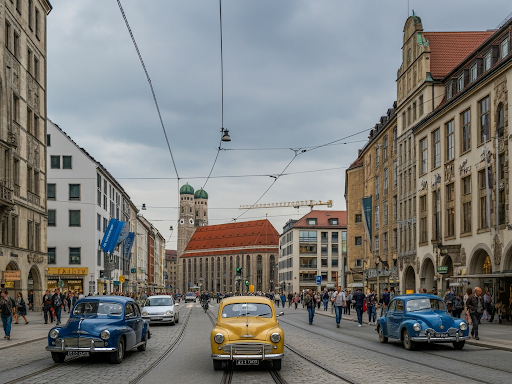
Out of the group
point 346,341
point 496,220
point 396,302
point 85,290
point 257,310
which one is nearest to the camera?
point 257,310

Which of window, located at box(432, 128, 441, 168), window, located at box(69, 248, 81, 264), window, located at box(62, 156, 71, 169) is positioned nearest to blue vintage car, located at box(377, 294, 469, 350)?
window, located at box(432, 128, 441, 168)

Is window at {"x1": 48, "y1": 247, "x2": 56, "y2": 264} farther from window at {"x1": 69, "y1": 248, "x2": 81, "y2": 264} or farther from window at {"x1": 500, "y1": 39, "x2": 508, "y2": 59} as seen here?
window at {"x1": 500, "y1": 39, "x2": 508, "y2": 59}

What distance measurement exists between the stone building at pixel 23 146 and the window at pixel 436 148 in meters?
25.6

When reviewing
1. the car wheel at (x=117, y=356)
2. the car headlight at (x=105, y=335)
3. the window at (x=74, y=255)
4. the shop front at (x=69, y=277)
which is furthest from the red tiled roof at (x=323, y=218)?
the car headlight at (x=105, y=335)

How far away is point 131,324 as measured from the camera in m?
16.5

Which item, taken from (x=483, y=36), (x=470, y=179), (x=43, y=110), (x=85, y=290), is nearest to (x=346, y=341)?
(x=470, y=179)

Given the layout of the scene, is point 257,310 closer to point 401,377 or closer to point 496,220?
point 401,377

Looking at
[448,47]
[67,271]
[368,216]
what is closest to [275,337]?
[448,47]

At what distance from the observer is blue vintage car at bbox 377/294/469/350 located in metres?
18.1

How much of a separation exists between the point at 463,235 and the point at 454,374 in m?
25.9

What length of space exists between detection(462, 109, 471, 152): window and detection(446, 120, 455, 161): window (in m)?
1.64

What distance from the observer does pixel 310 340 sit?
874 inches

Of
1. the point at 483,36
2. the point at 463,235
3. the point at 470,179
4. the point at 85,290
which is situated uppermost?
the point at 483,36

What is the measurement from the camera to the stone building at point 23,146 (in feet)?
119
